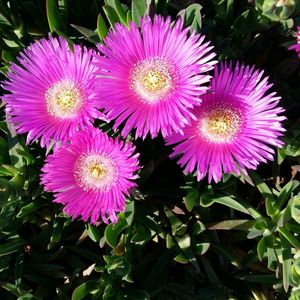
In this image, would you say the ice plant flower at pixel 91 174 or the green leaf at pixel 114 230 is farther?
the green leaf at pixel 114 230

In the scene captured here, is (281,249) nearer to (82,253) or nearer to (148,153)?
(148,153)

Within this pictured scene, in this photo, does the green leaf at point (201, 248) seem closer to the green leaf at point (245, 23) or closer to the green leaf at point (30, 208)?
the green leaf at point (30, 208)

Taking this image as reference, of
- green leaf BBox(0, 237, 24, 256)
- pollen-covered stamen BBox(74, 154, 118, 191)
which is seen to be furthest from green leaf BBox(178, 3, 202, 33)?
green leaf BBox(0, 237, 24, 256)

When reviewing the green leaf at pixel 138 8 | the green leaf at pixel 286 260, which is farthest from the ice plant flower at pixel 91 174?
the green leaf at pixel 286 260

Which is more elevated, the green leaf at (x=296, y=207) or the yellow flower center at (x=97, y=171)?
the green leaf at (x=296, y=207)

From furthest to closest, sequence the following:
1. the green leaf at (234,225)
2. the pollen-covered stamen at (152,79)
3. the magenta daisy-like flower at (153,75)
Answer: the green leaf at (234,225) < the pollen-covered stamen at (152,79) < the magenta daisy-like flower at (153,75)

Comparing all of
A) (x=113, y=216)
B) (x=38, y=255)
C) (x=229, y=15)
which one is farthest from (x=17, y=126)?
(x=229, y=15)

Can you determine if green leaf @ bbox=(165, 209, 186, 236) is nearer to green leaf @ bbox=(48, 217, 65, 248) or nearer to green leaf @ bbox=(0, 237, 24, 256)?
green leaf @ bbox=(48, 217, 65, 248)
